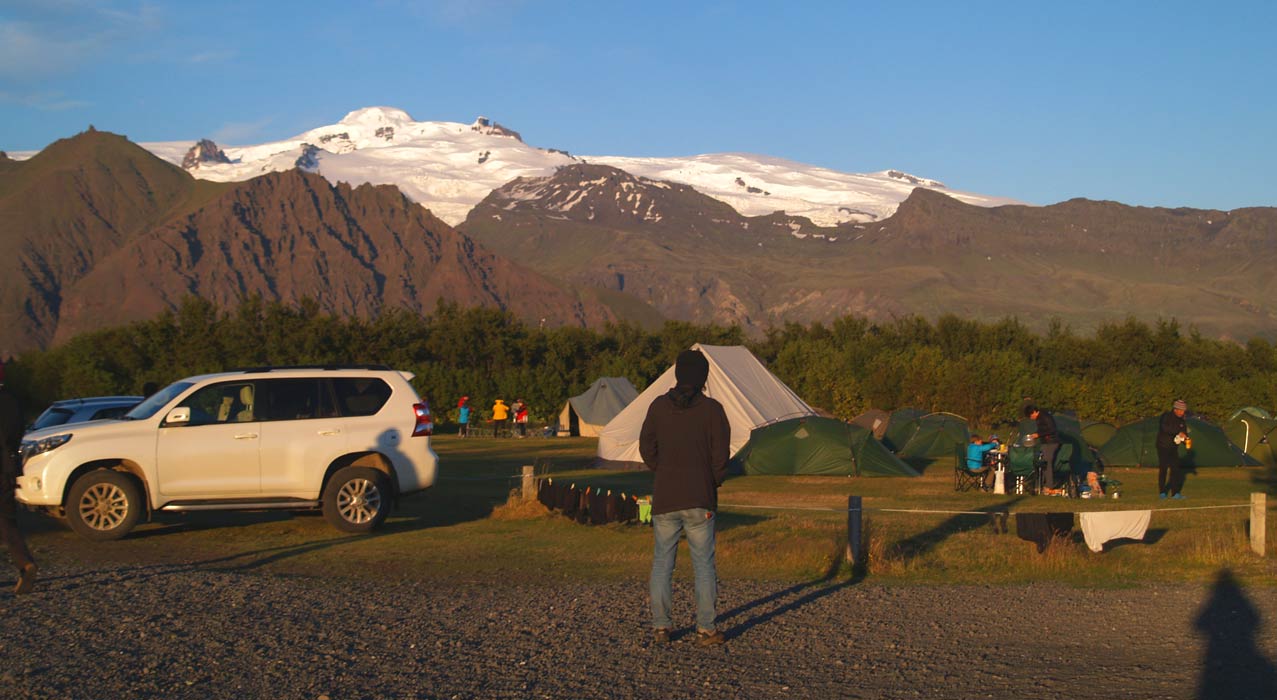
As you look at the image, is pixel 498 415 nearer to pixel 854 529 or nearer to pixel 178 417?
pixel 178 417

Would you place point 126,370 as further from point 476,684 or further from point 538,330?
point 476,684

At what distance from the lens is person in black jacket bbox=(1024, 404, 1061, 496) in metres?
20.9

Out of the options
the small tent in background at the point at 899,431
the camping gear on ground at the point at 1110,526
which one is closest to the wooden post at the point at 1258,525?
the camping gear on ground at the point at 1110,526

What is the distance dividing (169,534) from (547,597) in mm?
6245

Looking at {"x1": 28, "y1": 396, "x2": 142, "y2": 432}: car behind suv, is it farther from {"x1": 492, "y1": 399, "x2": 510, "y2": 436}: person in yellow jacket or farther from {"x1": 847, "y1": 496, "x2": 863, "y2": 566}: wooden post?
{"x1": 492, "y1": 399, "x2": 510, "y2": 436}: person in yellow jacket

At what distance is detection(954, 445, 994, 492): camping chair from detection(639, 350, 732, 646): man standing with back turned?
1534cm

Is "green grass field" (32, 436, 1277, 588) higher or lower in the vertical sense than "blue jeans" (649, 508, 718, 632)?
lower

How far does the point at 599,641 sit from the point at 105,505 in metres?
7.52

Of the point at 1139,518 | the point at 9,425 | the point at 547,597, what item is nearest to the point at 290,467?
the point at 9,425

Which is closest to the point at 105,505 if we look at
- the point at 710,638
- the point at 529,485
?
the point at 529,485

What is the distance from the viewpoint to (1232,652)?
7730 mm

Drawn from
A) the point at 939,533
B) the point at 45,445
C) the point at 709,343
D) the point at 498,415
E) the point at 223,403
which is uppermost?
the point at 709,343

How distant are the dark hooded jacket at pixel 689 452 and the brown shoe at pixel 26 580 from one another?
5.34 m

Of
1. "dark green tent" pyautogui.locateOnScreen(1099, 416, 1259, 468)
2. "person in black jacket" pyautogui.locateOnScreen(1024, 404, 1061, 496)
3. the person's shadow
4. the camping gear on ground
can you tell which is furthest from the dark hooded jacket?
"dark green tent" pyautogui.locateOnScreen(1099, 416, 1259, 468)
